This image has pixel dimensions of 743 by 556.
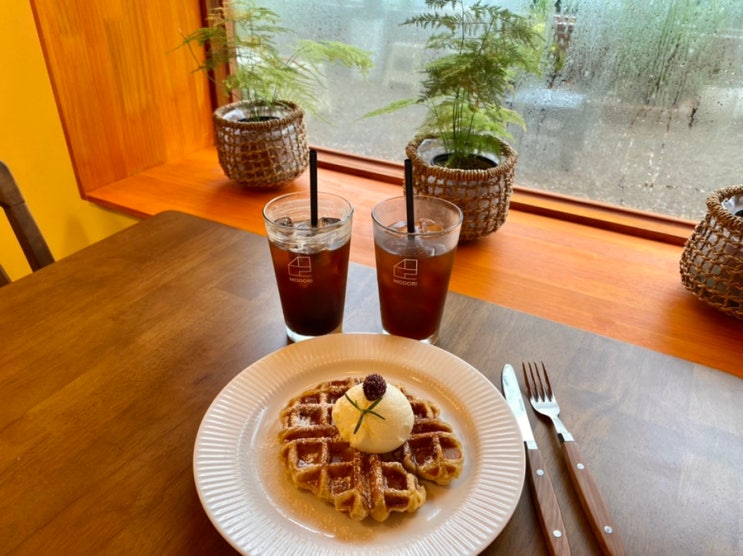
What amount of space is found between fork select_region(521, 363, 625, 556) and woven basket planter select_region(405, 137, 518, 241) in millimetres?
574

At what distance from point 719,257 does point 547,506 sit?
2.48 feet

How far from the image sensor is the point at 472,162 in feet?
4.60

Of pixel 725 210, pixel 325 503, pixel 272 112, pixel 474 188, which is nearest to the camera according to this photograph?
pixel 325 503

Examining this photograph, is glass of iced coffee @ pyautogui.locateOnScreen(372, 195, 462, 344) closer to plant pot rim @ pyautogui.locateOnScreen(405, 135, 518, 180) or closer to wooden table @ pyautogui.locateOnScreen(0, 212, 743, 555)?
wooden table @ pyautogui.locateOnScreen(0, 212, 743, 555)

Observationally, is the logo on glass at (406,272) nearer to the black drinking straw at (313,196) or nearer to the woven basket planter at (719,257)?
Result: the black drinking straw at (313,196)

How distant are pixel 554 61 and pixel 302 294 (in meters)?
1.18

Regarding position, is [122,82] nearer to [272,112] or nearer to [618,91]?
[272,112]

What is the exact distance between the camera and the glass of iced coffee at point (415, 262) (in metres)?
0.83

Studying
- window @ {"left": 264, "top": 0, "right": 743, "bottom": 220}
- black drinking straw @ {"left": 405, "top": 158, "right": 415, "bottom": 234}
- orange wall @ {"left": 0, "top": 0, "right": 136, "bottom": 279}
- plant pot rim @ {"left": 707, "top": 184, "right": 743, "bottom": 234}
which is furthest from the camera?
orange wall @ {"left": 0, "top": 0, "right": 136, "bottom": 279}

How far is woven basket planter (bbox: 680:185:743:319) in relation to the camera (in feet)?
3.52

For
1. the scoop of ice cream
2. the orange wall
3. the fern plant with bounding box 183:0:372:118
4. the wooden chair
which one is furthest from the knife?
the orange wall

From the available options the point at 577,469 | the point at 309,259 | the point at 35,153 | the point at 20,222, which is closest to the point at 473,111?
the point at 309,259

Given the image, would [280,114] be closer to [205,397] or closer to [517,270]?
[517,270]

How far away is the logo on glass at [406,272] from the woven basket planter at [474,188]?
0.51 metres
